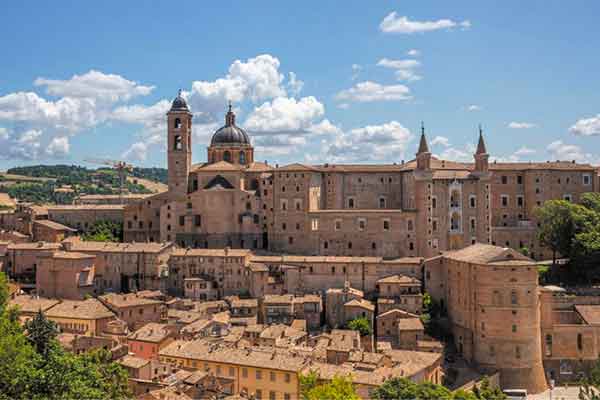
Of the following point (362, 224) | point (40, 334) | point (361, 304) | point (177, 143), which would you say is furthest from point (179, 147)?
point (40, 334)

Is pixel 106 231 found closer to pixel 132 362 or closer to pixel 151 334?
pixel 151 334

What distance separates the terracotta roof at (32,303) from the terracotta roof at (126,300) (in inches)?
151

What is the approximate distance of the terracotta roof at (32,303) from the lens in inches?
1892

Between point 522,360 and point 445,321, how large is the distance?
7169 mm

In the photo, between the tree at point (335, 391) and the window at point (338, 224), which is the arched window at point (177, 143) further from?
the tree at point (335, 391)

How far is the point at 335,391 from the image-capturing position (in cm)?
3073

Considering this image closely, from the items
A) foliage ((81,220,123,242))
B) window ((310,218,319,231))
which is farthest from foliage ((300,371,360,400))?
foliage ((81,220,123,242))

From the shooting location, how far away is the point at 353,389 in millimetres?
33281

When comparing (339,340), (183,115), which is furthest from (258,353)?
(183,115)

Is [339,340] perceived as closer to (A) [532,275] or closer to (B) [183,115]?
(A) [532,275]

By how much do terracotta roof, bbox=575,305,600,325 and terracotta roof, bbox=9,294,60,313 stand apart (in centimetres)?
3846

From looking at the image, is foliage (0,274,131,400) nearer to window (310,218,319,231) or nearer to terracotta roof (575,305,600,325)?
window (310,218,319,231)

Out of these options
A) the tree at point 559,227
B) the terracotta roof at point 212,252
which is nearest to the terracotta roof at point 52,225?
the terracotta roof at point 212,252

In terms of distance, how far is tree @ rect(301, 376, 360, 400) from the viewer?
30.1 meters
